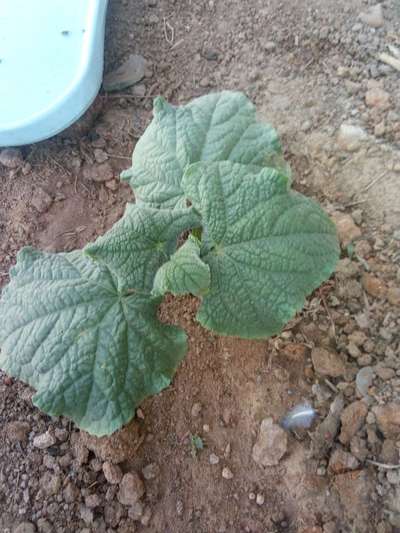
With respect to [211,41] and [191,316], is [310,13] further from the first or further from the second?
[191,316]

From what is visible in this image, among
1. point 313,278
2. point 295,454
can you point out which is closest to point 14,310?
point 313,278

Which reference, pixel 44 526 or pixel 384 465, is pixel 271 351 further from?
pixel 44 526

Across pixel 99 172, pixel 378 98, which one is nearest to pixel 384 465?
pixel 378 98


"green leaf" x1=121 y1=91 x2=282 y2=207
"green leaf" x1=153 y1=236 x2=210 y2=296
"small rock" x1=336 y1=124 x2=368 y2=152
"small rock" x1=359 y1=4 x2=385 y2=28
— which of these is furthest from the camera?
"small rock" x1=359 y1=4 x2=385 y2=28

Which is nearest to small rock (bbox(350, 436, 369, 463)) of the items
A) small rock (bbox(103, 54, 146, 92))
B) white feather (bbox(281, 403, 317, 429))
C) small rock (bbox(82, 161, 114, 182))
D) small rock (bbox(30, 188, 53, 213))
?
white feather (bbox(281, 403, 317, 429))

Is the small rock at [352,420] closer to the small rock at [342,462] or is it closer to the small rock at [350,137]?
the small rock at [342,462]

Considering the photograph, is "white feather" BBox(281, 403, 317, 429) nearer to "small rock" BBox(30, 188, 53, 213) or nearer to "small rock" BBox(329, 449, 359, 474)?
"small rock" BBox(329, 449, 359, 474)

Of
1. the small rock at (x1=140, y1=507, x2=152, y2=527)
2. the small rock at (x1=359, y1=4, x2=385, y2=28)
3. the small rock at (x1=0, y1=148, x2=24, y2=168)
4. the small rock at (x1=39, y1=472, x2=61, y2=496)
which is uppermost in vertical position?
the small rock at (x1=359, y1=4, x2=385, y2=28)
